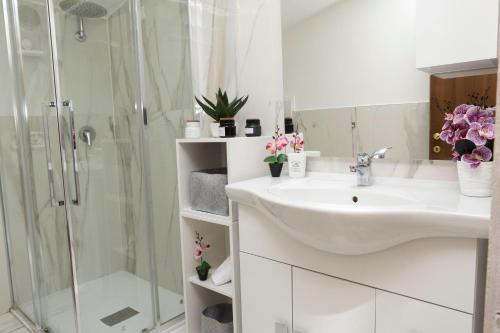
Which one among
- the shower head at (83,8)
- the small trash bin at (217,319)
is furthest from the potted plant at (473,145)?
the shower head at (83,8)

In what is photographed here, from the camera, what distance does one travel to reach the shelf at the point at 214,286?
148 cm

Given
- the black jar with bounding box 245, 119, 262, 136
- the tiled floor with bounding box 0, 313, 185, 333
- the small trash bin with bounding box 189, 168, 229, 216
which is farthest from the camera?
the tiled floor with bounding box 0, 313, 185, 333

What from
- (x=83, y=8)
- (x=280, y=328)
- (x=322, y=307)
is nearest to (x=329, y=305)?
(x=322, y=307)

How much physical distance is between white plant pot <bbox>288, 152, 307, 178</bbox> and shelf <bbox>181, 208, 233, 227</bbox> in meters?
0.35

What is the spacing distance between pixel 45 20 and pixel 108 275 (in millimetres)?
1634

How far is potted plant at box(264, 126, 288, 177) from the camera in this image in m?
1.47

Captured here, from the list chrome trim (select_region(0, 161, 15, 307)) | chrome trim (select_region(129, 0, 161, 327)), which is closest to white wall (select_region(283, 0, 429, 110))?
Answer: chrome trim (select_region(129, 0, 161, 327))

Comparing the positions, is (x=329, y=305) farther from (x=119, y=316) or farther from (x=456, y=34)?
(x=119, y=316)

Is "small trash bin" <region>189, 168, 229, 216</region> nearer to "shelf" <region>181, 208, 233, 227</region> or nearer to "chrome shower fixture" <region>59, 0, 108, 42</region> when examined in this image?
"shelf" <region>181, 208, 233, 227</region>

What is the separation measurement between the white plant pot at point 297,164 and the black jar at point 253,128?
0.22 metres

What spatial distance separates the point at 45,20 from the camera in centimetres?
179

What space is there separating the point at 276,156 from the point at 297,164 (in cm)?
10

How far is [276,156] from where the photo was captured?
1.48m

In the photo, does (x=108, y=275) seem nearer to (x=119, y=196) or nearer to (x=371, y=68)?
(x=119, y=196)
